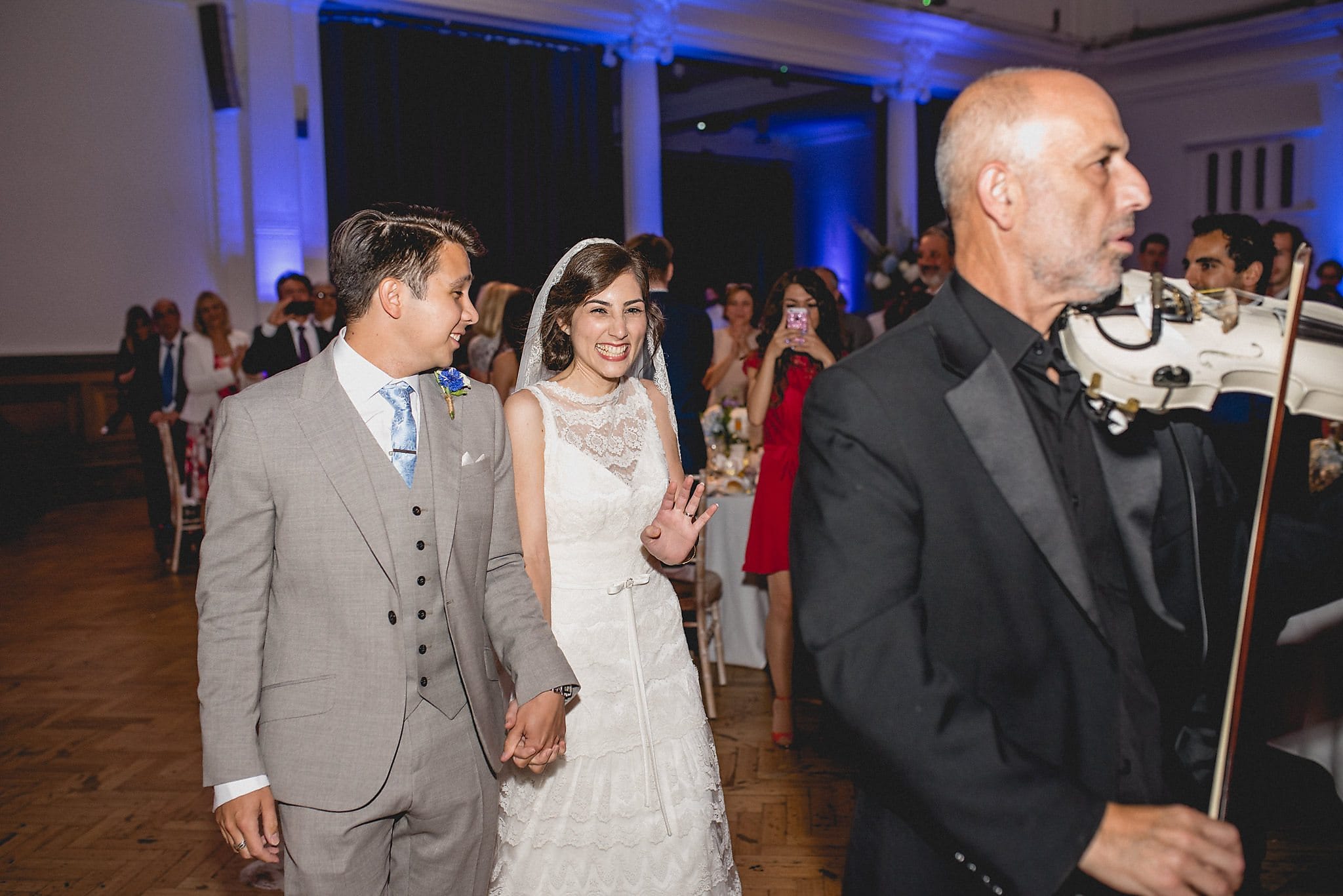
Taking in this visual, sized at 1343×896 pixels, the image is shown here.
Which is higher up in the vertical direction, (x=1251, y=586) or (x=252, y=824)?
(x=1251, y=586)

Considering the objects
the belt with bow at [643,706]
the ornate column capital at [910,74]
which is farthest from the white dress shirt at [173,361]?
the ornate column capital at [910,74]

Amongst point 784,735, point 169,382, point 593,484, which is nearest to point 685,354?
point 784,735

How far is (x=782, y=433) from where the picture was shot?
408cm

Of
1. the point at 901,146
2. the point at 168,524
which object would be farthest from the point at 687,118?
the point at 168,524

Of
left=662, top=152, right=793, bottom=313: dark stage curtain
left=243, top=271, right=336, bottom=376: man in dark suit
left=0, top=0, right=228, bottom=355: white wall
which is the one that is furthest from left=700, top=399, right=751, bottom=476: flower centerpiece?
left=662, top=152, right=793, bottom=313: dark stage curtain

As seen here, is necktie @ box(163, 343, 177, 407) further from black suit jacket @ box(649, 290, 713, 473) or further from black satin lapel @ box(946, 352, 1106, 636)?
black satin lapel @ box(946, 352, 1106, 636)

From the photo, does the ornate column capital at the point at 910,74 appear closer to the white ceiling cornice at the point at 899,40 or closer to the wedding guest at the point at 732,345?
the white ceiling cornice at the point at 899,40

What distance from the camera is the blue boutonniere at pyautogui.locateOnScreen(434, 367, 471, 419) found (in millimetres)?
1950

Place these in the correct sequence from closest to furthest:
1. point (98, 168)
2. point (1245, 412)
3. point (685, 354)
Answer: point (1245, 412)
point (685, 354)
point (98, 168)

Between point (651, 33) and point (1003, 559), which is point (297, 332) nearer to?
point (651, 33)

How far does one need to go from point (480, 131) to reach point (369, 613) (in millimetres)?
9377

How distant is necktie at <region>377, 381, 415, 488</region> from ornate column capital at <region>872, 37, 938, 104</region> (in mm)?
11727

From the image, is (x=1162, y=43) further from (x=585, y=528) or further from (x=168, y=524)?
(x=585, y=528)

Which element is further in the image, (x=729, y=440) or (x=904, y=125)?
(x=904, y=125)
